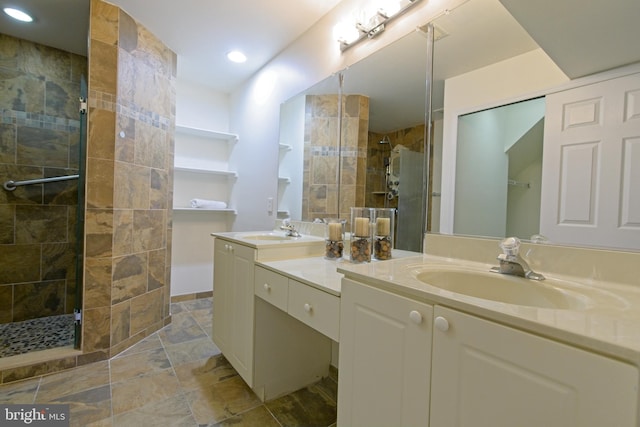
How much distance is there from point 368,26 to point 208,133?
2084 mm

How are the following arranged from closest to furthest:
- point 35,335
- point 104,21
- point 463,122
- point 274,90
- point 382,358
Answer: point 382,358 → point 463,122 → point 104,21 → point 35,335 → point 274,90

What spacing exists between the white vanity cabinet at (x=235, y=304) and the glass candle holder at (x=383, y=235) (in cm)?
64

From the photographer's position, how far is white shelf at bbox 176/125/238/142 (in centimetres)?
297

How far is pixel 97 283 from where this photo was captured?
1967 millimetres

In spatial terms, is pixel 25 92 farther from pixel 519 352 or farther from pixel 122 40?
pixel 519 352

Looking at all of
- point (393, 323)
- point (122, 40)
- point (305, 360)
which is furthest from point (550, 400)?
point (122, 40)

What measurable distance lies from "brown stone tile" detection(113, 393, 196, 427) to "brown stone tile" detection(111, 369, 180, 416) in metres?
0.04

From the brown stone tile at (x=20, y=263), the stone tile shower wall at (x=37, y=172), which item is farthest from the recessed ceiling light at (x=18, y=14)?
the brown stone tile at (x=20, y=263)

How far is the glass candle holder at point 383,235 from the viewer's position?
1441 mm

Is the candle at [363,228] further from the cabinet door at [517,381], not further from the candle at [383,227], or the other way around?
the cabinet door at [517,381]

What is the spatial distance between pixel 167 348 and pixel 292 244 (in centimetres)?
135

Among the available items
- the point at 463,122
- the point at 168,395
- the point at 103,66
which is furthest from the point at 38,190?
the point at 463,122

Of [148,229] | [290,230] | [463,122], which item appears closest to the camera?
[463,122]

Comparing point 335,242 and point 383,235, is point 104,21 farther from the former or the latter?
point 383,235
